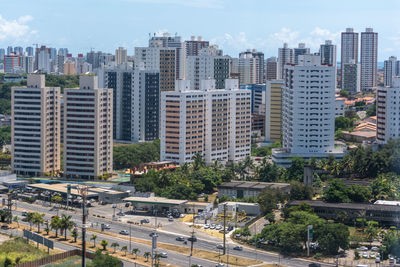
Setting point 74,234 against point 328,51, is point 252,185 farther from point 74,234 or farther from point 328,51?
point 328,51

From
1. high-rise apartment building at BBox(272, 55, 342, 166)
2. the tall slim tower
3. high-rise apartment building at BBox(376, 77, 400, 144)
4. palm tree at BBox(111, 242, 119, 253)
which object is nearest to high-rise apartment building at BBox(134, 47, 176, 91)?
high-rise apartment building at BBox(272, 55, 342, 166)

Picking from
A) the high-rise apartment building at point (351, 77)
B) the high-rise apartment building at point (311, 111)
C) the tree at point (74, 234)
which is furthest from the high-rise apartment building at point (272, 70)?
the tree at point (74, 234)

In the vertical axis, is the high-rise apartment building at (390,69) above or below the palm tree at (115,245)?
above

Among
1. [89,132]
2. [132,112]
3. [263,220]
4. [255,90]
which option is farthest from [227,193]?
[255,90]

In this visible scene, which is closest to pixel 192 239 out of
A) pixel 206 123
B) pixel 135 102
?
pixel 206 123

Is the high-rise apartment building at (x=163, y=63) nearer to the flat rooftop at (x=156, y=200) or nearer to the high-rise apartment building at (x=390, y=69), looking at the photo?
the flat rooftop at (x=156, y=200)

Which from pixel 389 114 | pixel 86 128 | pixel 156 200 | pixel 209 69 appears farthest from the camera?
pixel 209 69

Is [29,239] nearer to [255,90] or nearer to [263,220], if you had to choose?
[263,220]
